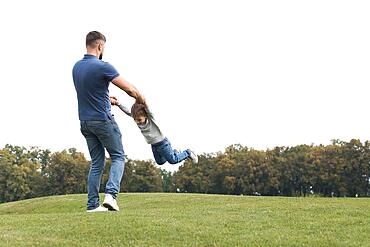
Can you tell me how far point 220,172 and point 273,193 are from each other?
7010 mm

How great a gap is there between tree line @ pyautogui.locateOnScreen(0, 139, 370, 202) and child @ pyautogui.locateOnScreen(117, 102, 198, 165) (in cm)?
5698

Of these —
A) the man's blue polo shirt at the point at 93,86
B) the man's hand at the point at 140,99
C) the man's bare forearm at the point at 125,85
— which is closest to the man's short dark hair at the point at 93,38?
the man's blue polo shirt at the point at 93,86

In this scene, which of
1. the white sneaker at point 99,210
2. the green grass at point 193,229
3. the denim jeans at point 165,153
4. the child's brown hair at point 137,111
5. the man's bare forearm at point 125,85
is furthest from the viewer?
the denim jeans at point 165,153

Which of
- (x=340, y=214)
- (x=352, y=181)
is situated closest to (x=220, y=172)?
(x=352, y=181)

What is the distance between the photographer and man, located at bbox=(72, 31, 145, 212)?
8008 millimetres

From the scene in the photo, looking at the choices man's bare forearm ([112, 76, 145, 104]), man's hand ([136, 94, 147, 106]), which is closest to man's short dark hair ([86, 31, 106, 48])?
man's bare forearm ([112, 76, 145, 104])

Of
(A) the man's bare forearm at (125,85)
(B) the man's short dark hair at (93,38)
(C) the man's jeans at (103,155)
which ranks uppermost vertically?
(B) the man's short dark hair at (93,38)

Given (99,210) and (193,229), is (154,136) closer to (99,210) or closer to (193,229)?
(99,210)

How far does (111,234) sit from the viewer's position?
662 cm

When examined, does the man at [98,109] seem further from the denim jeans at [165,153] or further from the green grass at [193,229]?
the denim jeans at [165,153]

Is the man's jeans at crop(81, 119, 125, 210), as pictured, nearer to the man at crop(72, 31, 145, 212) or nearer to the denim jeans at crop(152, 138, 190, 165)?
the man at crop(72, 31, 145, 212)

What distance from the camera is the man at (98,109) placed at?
8.01 meters

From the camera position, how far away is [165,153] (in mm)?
9539

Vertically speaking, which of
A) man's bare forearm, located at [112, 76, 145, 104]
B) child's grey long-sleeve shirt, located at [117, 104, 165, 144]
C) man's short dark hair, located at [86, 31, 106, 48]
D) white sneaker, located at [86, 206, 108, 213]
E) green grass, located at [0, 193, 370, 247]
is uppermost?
man's short dark hair, located at [86, 31, 106, 48]
